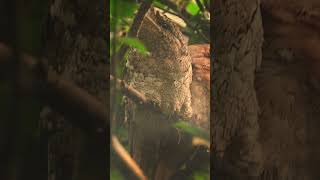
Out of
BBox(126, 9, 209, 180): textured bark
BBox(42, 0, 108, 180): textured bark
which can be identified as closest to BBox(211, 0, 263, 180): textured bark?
BBox(42, 0, 108, 180): textured bark

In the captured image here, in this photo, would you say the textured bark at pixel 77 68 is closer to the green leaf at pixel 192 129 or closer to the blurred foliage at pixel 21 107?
the blurred foliage at pixel 21 107

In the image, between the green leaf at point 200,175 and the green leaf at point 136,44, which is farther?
the green leaf at point 200,175

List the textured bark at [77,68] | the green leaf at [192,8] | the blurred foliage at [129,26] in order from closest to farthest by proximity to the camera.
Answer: the textured bark at [77,68] → the blurred foliage at [129,26] → the green leaf at [192,8]

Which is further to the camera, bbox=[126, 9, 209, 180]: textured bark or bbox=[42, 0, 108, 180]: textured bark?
bbox=[126, 9, 209, 180]: textured bark

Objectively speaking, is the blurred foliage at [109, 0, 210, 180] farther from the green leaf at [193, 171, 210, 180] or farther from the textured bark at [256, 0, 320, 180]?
the textured bark at [256, 0, 320, 180]

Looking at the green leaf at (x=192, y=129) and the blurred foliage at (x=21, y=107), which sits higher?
the blurred foliage at (x=21, y=107)

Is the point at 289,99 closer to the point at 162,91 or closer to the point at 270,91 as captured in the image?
the point at 270,91

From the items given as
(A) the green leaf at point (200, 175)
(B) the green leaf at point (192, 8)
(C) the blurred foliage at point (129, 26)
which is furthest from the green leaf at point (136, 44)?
(A) the green leaf at point (200, 175)

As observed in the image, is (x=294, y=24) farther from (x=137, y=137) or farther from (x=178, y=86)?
(x=178, y=86)
